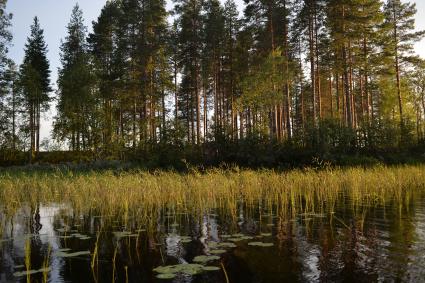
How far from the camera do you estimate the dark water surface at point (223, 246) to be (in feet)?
15.2

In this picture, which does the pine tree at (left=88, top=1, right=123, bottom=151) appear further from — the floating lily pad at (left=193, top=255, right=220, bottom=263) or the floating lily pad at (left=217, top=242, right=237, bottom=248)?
the floating lily pad at (left=193, top=255, right=220, bottom=263)

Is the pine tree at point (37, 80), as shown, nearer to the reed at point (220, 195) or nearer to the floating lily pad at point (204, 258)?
the reed at point (220, 195)

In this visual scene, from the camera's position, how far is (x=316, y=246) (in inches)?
233

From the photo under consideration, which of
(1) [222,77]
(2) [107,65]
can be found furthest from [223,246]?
(2) [107,65]

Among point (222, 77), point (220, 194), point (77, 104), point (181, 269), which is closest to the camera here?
point (181, 269)

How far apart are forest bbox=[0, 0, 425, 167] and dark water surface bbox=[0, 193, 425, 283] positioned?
1484cm

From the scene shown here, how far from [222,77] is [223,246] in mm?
36161

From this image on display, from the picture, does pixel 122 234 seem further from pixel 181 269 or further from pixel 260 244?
pixel 260 244

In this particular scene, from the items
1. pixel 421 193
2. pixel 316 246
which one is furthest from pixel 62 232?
pixel 421 193

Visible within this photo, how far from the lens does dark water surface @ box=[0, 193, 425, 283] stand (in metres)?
4.64

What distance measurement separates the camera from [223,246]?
19.5ft

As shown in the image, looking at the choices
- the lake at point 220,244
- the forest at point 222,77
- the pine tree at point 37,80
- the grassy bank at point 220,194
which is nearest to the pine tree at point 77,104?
the forest at point 222,77

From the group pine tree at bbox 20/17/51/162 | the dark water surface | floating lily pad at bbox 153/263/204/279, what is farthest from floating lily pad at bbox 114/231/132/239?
pine tree at bbox 20/17/51/162

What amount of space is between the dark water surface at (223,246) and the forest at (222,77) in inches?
584
